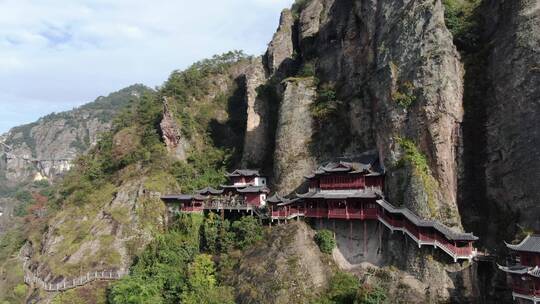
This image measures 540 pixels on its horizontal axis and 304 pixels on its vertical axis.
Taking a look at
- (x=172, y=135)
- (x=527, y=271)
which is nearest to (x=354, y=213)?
(x=527, y=271)

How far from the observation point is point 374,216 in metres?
35.5

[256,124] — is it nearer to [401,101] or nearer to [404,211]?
[401,101]

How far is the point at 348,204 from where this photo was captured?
37.1m

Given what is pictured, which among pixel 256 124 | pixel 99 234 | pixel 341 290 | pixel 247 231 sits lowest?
pixel 341 290

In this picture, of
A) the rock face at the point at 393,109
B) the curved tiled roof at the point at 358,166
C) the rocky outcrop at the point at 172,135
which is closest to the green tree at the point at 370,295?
the rock face at the point at 393,109

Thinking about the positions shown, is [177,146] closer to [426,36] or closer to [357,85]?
[357,85]

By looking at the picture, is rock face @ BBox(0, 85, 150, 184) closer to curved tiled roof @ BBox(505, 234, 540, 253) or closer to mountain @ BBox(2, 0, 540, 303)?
mountain @ BBox(2, 0, 540, 303)

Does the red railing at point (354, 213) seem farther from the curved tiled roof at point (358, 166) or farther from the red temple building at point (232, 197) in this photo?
the red temple building at point (232, 197)

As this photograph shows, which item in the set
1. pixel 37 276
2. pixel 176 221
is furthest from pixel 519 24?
pixel 37 276

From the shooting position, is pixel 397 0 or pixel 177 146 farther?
pixel 177 146

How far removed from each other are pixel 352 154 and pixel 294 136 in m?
7.05

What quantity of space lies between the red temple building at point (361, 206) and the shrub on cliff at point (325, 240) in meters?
1.44

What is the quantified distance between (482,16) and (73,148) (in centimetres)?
15333

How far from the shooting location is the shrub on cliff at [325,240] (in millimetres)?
37094
